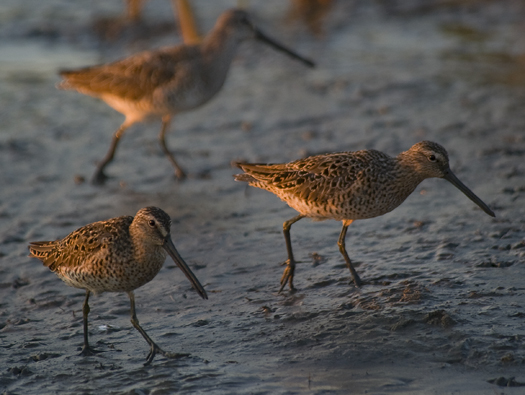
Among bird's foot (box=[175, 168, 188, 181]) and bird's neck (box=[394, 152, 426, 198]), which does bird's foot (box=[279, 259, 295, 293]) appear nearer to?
bird's neck (box=[394, 152, 426, 198])

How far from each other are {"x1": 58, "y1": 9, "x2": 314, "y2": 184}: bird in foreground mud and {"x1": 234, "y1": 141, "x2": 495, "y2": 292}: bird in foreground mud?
2.83 meters

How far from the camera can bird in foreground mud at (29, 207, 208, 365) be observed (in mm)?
4516

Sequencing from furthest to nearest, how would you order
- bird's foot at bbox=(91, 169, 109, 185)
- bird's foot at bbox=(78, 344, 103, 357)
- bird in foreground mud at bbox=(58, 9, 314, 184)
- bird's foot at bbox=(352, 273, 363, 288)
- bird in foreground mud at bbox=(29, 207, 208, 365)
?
bird in foreground mud at bbox=(58, 9, 314, 184) < bird's foot at bbox=(91, 169, 109, 185) < bird's foot at bbox=(352, 273, 363, 288) < bird's foot at bbox=(78, 344, 103, 357) < bird in foreground mud at bbox=(29, 207, 208, 365)

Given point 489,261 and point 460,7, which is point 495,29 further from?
point 489,261

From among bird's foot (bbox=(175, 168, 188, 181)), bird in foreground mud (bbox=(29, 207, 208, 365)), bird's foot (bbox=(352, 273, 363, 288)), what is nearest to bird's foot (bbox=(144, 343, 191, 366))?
bird in foreground mud (bbox=(29, 207, 208, 365))

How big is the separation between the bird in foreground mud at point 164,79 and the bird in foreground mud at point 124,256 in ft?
10.6

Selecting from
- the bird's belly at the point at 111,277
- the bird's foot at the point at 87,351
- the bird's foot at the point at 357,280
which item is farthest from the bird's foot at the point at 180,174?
the bird's foot at the point at 87,351

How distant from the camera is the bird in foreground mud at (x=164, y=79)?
805 cm

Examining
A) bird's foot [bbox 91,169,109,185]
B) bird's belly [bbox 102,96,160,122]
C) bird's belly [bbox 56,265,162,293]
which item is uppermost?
bird's belly [bbox 102,96,160,122]

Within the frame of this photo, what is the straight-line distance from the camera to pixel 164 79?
26.5 feet

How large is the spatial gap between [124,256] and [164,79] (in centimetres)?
385

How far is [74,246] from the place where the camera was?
4.78 m

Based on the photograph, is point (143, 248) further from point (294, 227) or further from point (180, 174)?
point (180, 174)

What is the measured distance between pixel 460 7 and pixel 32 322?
10.2 m
